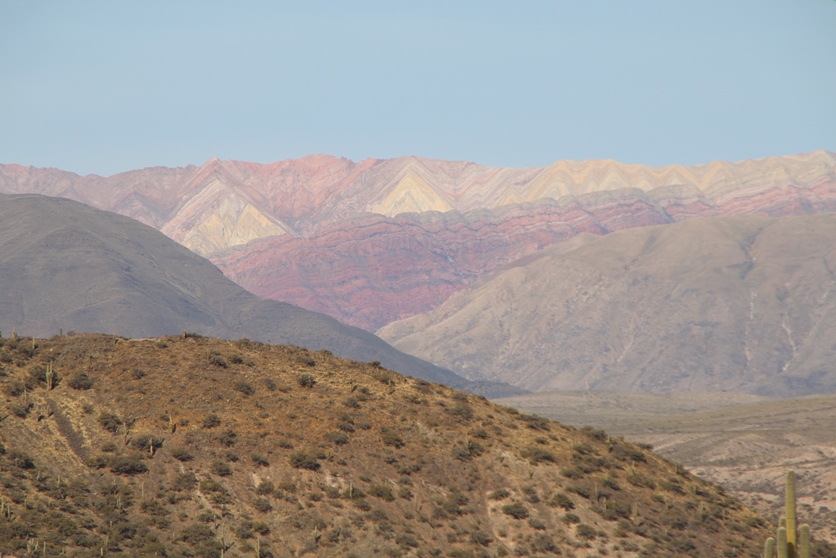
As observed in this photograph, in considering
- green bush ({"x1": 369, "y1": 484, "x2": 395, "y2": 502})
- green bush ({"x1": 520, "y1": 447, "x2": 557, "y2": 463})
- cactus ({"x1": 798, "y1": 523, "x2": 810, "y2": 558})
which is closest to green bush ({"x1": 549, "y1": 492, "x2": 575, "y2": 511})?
green bush ({"x1": 520, "y1": 447, "x2": 557, "y2": 463})

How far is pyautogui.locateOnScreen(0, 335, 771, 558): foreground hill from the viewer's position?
6338 centimetres

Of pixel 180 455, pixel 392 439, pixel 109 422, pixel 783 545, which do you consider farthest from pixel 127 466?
pixel 783 545

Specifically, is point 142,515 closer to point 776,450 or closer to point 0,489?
point 0,489

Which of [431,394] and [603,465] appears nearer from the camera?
[603,465]

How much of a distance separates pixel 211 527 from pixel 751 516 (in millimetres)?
37171

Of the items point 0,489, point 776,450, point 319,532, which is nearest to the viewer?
Result: point 0,489

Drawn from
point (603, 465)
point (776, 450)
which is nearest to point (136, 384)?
point (603, 465)

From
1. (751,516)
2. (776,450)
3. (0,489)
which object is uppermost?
(0,489)

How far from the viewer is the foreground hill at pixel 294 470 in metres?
63.4

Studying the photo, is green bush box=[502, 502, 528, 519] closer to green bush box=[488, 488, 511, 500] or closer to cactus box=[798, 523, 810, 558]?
green bush box=[488, 488, 511, 500]

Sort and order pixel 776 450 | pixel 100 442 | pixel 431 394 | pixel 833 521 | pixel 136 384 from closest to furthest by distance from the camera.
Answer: pixel 100 442 → pixel 136 384 → pixel 431 394 → pixel 833 521 → pixel 776 450

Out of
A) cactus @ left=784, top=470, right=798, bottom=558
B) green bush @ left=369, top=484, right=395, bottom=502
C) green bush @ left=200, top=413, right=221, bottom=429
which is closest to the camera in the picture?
cactus @ left=784, top=470, right=798, bottom=558

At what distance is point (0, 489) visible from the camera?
60812 millimetres

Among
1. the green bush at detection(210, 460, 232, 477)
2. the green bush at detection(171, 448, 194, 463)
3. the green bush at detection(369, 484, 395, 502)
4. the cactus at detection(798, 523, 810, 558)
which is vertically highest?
the cactus at detection(798, 523, 810, 558)
